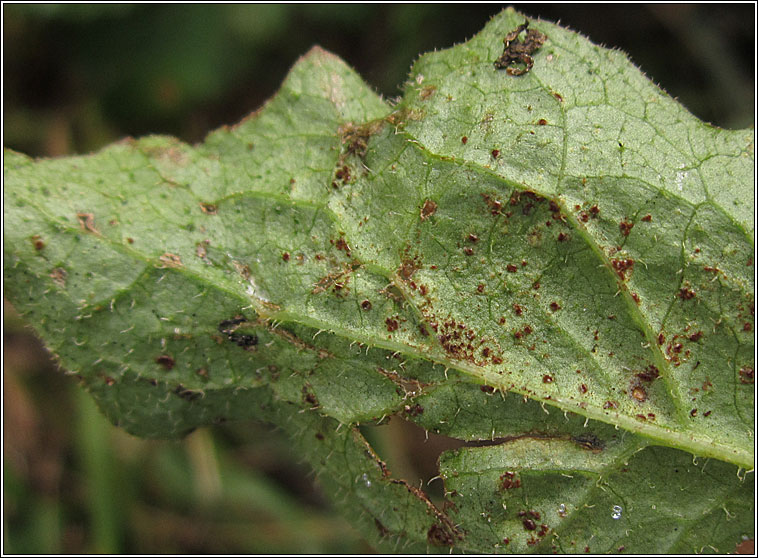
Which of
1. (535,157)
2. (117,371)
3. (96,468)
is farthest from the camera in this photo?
(96,468)

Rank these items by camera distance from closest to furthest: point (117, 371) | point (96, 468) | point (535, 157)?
point (535, 157) < point (117, 371) < point (96, 468)

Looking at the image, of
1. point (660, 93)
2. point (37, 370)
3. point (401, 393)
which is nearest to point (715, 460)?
point (401, 393)

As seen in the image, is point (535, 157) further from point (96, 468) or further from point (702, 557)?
point (96, 468)

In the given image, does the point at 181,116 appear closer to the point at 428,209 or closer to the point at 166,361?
the point at 166,361

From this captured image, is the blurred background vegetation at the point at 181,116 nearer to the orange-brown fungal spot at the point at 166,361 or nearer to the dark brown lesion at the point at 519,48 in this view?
the dark brown lesion at the point at 519,48

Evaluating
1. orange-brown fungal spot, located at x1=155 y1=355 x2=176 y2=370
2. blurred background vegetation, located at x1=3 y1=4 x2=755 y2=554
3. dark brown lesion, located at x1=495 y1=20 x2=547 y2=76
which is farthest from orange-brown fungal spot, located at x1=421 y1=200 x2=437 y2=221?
blurred background vegetation, located at x1=3 y1=4 x2=755 y2=554

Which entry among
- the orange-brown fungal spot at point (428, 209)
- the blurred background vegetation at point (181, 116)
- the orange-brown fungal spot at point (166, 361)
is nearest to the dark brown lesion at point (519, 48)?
the orange-brown fungal spot at point (428, 209)
